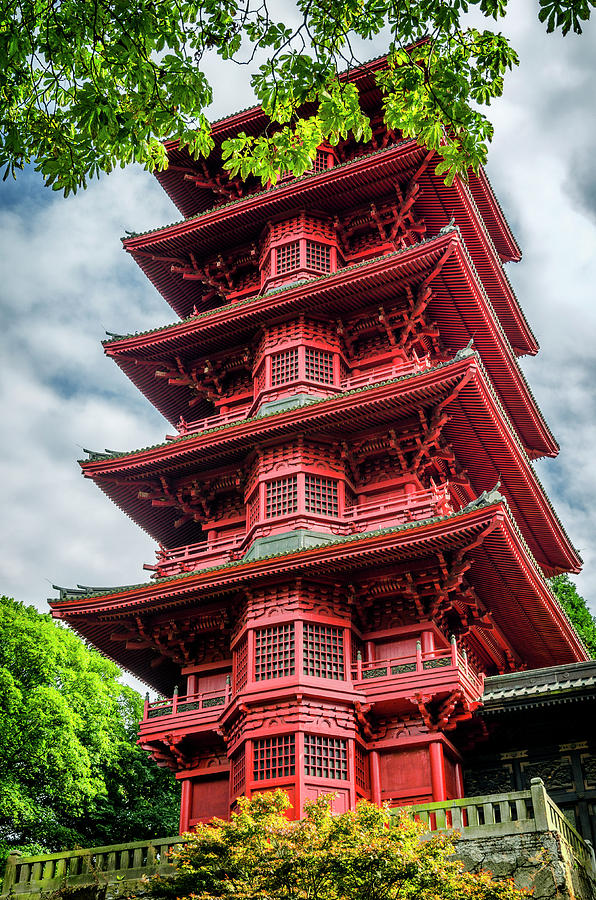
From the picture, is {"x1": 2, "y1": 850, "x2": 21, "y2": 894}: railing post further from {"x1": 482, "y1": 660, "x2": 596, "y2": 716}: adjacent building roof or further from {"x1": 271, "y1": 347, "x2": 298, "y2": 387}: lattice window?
{"x1": 271, "y1": 347, "x2": 298, "y2": 387}: lattice window

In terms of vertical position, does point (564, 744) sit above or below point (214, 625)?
below

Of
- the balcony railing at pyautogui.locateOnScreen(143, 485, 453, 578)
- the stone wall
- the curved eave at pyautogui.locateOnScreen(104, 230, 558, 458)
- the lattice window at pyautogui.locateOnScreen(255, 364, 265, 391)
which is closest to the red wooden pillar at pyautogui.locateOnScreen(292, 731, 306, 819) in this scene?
the stone wall

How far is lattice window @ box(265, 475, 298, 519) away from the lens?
22.2 metres

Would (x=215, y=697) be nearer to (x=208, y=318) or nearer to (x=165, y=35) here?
(x=208, y=318)

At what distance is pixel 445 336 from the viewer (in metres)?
26.5

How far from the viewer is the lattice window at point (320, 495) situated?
72.8ft

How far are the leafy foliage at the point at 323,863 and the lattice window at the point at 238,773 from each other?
3856 millimetres

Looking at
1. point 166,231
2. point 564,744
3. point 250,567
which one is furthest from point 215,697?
point 166,231

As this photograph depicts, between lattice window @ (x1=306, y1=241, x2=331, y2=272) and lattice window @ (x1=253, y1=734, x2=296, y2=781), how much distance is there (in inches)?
549

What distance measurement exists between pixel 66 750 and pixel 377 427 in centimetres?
1743

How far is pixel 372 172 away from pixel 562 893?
62.1 feet

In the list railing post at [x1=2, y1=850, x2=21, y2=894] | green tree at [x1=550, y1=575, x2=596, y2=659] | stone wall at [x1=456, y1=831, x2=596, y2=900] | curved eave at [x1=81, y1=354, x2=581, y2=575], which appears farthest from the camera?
green tree at [x1=550, y1=575, x2=596, y2=659]

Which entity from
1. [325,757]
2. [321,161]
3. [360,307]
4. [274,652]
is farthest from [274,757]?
[321,161]

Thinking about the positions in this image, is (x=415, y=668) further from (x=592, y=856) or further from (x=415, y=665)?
(x=592, y=856)
